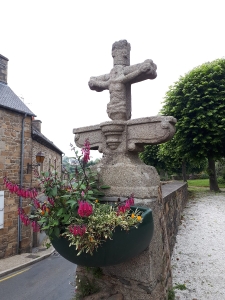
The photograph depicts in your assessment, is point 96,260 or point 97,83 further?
point 97,83

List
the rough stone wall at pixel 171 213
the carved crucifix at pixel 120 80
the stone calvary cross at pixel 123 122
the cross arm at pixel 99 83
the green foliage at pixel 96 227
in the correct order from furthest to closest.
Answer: the rough stone wall at pixel 171 213
the cross arm at pixel 99 83
the carved crucifix at pixel 120 80
the stone calvary cross at pixel 123 122
the green foliage at pixel 96 227

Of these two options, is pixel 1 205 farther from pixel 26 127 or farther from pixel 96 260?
pixel 96 260

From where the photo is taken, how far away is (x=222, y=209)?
7570mm

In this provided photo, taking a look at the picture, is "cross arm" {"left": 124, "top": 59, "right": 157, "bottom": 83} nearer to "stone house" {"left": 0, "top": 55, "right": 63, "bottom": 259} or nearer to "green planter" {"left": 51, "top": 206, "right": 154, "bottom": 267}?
"green planter" {"left": 51, "top": 206, "right": 154, "bottom": 267}

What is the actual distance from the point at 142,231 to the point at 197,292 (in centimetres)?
162

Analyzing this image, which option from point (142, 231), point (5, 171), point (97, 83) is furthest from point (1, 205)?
point (142, 231)

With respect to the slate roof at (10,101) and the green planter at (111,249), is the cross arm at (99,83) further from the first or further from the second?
the slate roof at (10,101)

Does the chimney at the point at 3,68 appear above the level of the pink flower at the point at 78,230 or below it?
above

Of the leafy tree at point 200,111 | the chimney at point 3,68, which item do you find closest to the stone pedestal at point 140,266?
the leafy tree at point 200,111

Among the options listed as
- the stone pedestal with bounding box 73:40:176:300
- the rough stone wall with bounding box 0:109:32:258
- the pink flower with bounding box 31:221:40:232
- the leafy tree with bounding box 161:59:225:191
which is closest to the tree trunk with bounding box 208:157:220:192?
the leafy tree with bounding box 161:59:225:191

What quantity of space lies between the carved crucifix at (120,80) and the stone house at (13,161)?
721cm

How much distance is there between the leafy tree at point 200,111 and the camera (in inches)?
395

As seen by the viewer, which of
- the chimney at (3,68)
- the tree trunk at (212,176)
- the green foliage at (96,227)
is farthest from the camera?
the tree trunk at (212,176)

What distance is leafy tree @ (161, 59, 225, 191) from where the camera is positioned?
10039 mm
